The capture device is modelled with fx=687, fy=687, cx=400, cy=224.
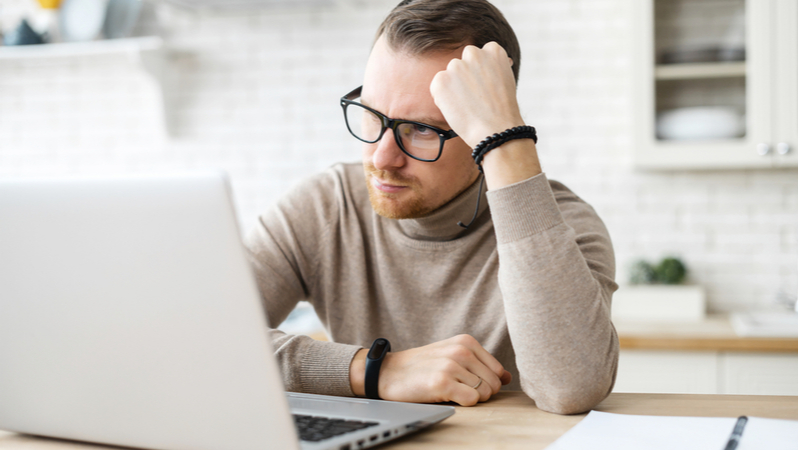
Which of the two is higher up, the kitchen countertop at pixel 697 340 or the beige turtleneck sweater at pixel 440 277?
the beige turtleneck sweater at pixel 440 277

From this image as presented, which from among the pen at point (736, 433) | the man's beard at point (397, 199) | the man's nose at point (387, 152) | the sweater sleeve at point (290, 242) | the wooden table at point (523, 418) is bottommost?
the wooden table at point (523, 418)

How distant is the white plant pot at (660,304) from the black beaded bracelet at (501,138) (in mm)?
1874

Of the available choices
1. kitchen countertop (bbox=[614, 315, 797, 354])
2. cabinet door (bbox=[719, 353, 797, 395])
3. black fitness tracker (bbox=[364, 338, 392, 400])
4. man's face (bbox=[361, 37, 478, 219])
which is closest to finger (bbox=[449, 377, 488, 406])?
black fitness tracker (bbox=[364, 338, 392, 400])

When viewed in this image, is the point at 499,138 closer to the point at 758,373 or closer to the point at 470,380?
the point at 470,380

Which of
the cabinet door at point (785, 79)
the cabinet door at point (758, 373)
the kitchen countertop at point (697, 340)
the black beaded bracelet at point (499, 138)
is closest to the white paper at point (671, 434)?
the black beaded bracelet at point (499, 138)

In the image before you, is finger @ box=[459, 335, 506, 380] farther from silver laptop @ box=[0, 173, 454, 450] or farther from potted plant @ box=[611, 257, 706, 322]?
potted plant @ box=[611, 257, 706, 322]

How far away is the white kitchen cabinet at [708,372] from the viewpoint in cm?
235

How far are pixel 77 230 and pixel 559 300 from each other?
1.89 feet

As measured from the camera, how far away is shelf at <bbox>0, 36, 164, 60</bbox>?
2.96 meters

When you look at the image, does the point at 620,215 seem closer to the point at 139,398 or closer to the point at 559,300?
the point at 559,300

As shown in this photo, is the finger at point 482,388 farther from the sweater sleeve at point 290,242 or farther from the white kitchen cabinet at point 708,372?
the white kitchen cabinet at point 708,372

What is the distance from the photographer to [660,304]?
2.69 metres

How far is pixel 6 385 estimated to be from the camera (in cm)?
74

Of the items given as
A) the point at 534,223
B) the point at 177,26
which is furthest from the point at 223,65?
the point at 534,223
